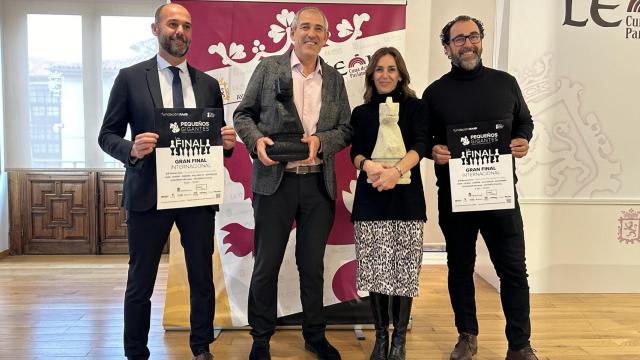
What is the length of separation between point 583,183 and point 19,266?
487 cm

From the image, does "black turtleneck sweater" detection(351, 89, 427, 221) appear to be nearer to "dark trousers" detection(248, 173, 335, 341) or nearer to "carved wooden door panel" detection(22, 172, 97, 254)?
"dark trousers" detection(248, 173, 335, 341)

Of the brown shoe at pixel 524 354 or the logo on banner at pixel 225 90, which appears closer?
the brown shoe at pixel 524 354

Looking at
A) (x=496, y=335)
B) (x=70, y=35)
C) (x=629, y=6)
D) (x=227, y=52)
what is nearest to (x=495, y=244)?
(x=496, y=335)

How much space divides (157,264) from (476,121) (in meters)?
1.60

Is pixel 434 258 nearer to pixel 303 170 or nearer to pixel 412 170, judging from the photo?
pixel 412 170

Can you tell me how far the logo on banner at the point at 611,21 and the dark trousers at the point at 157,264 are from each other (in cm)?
308

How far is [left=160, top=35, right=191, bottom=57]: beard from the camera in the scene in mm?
2172

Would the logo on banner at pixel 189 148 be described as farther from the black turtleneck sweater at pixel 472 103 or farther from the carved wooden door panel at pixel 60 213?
the carved wooden door panel at pixel 60 213

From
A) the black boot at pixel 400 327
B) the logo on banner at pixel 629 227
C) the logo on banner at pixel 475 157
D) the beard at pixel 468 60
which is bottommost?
the black boot at pixel 400 327

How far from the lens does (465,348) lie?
2564 mm

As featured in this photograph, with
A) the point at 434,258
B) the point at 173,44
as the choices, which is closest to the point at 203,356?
the point at 173,44

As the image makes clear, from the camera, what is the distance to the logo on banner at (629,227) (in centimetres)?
381

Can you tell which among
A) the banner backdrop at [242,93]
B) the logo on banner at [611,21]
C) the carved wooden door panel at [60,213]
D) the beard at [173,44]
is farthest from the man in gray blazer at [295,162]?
the carved wooden door panel at [60,213]

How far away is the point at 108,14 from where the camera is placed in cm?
490
